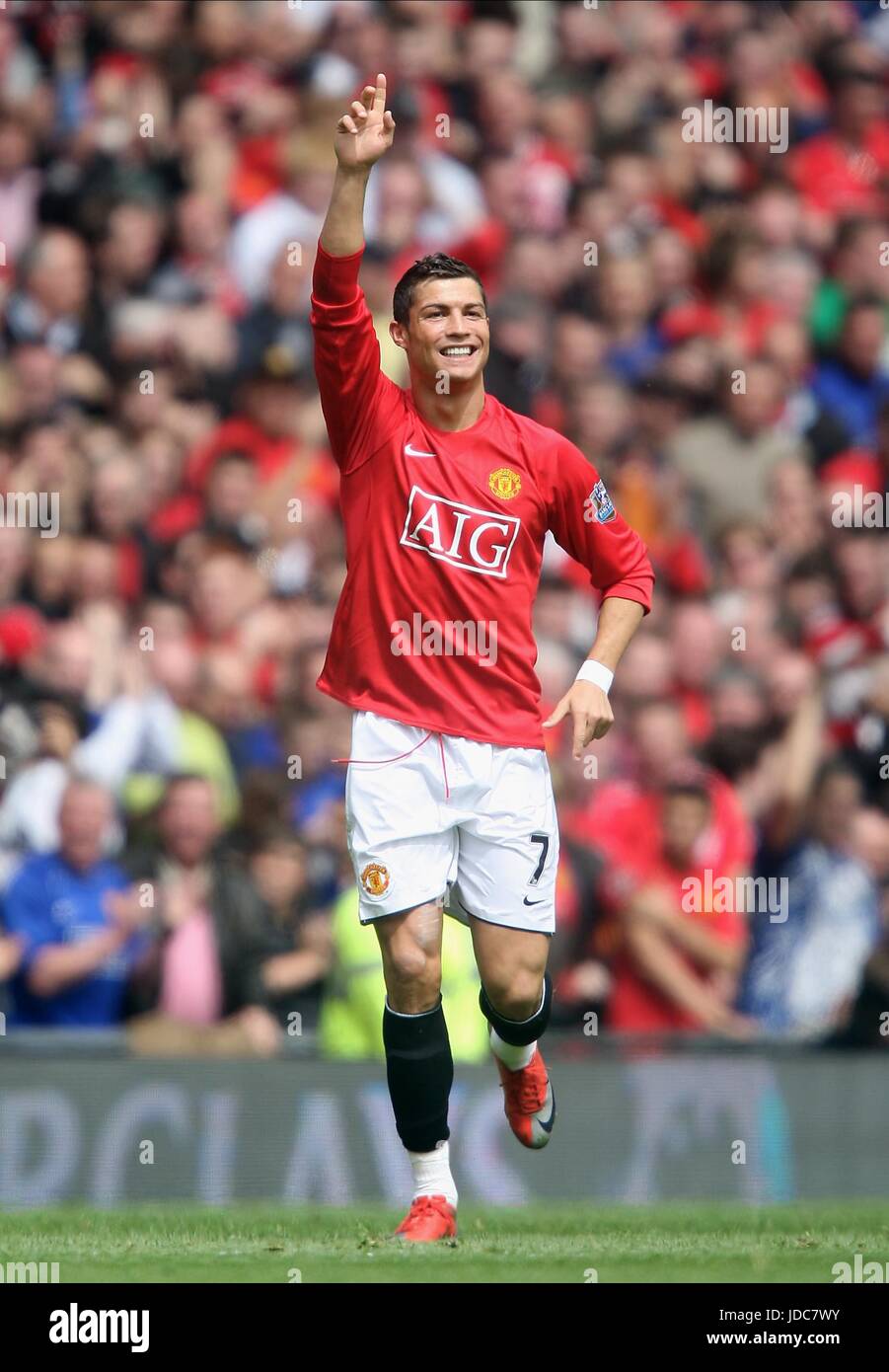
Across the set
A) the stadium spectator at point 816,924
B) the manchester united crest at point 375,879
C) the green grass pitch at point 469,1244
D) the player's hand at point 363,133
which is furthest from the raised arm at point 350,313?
the stadium spectator at point 816,924

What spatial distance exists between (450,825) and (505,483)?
940mm

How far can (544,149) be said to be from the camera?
13219 mm

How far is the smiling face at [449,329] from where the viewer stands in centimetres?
630

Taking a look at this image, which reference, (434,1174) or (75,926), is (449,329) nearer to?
(434,1174)

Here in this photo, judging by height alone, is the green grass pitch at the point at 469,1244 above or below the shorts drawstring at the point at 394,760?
below

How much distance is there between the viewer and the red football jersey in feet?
20.7

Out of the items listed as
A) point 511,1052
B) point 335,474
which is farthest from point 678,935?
point 335,474

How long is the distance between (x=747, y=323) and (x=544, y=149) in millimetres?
1549

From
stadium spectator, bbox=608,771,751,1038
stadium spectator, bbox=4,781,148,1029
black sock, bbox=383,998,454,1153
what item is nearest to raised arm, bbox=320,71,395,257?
black sock, bbox=383,998,454,1153

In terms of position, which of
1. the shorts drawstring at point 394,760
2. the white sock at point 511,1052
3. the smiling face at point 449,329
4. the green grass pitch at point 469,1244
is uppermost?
the smiling face at point 449,329

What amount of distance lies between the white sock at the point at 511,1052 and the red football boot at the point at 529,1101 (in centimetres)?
3

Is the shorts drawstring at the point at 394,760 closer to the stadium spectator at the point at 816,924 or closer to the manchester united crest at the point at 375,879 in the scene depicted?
the manchester united crest at the point at 375,879

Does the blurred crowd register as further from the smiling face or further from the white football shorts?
the smiling face
